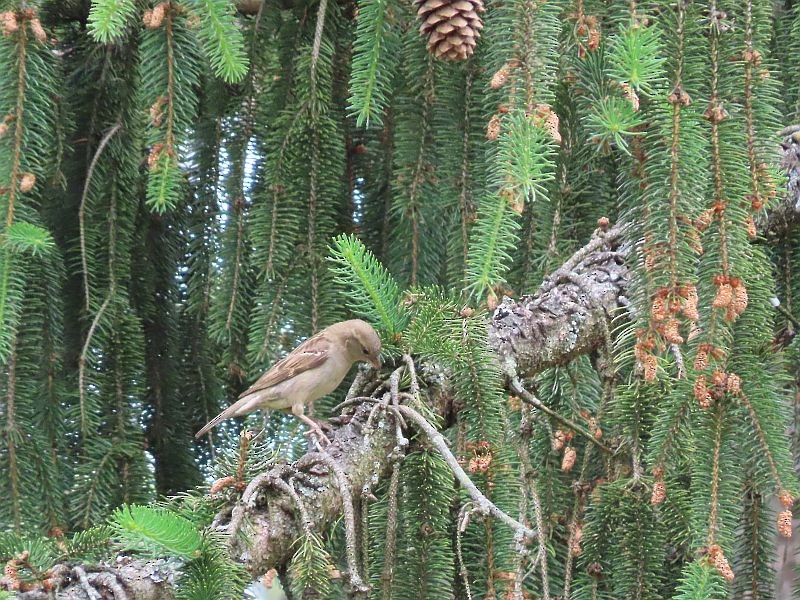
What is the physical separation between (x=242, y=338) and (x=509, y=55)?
1.49 meters

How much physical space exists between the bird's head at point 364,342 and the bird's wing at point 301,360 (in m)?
0.15

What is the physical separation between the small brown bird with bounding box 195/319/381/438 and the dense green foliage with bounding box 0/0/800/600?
7 cm

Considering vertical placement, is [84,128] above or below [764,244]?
above

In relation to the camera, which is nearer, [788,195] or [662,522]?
[662,522]

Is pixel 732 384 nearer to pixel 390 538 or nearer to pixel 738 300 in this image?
pixel 738 300

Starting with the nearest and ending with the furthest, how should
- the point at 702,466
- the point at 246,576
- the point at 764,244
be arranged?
the point at 246,576
the point at 702,466
the point at 764,244

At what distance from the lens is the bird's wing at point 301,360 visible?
3217 millimetres

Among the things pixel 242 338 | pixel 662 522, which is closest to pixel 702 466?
pixel 662 522

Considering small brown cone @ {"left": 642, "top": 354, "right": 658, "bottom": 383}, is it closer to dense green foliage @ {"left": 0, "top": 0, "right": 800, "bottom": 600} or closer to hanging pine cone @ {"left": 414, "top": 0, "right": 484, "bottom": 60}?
dense green foliage @ {"left": 0, "top": 0, "right": 800, "bottom": 600}

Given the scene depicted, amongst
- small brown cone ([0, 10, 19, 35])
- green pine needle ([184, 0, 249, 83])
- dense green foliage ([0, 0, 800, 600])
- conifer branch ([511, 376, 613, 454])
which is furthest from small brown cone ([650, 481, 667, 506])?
small brown cone ([0, 10, 19, 35])

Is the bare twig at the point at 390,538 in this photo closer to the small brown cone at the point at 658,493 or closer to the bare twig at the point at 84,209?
the small brown cone at the point at 658,493

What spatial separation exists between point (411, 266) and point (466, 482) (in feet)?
4.36

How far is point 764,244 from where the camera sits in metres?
3.12

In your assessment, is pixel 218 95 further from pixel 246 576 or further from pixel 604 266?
pixel 246 576
